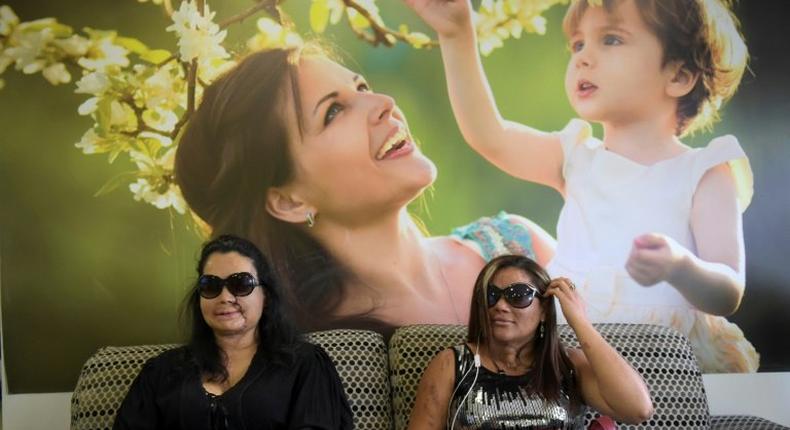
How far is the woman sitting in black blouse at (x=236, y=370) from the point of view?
1.95 meters

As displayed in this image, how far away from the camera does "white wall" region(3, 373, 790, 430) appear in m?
2.59

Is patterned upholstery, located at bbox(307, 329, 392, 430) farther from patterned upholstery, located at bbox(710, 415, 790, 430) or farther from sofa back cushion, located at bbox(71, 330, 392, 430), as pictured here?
patterned upholstery, located at bbox(710, 415, 790, 430)

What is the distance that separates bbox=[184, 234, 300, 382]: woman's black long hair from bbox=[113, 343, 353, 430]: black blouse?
32 millimetres

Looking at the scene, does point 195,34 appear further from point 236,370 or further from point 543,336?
point 543,336

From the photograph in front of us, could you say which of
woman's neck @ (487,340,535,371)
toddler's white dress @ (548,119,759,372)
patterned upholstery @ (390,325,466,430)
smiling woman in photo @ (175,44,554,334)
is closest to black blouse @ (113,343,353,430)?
patterned upholstery @ (390,325,466,430)

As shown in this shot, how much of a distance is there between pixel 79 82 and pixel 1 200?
49 cm

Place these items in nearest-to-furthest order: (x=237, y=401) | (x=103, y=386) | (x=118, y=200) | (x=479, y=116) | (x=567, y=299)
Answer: (x=237, y=401)
(x=567, y=299)
(x=103, y=386)
(x=118, y=200)
(x=479, y=116)

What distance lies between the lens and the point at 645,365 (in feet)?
7.66

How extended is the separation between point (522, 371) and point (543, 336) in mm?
114

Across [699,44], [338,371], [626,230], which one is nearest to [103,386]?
[338,371]

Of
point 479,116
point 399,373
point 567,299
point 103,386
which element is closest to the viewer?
point 567,299

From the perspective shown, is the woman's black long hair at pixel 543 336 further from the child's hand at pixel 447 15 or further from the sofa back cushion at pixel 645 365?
the child's hand at pixel 447 15

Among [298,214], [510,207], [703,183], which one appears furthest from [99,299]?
[703,183]

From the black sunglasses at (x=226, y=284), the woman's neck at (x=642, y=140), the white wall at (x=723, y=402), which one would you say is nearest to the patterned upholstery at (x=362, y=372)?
the black sunglasses at (x=226, y=284)
